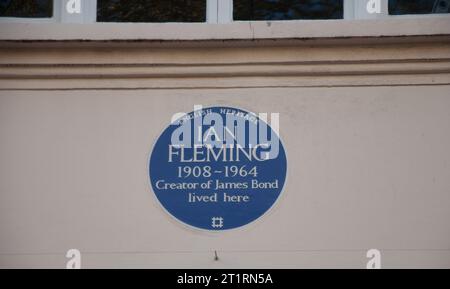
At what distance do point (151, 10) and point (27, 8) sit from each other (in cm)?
102

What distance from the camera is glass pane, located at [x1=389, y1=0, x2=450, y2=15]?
8523 millimetres

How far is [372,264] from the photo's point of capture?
792cm

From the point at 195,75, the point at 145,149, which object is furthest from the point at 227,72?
the point at 145,149

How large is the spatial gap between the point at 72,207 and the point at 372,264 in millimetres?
2321

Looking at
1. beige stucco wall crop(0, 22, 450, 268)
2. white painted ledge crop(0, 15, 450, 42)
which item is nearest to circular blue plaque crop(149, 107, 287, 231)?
beige stucco wall crop(0, 22, 450, 268)

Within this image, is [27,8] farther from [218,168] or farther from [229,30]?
[218,168]

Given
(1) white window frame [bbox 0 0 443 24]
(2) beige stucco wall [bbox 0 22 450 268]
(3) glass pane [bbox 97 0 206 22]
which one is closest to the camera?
(2) beige stucco wall [bbox 0 22 450 268]

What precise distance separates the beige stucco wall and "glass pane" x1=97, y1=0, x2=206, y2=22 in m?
0.42

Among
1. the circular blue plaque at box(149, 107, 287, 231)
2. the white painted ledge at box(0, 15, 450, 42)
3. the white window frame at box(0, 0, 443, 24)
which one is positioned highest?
the white window frame at box(0, 0, 443, 24)

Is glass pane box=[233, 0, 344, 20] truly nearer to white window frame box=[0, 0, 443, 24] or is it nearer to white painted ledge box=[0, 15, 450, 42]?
white window frame box=[0, 0, 443, 24]

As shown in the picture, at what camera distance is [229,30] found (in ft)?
26.8

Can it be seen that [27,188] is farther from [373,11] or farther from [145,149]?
[373,11]

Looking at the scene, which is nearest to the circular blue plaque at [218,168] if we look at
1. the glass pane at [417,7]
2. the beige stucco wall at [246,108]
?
the beige stucco wall at [246,108]

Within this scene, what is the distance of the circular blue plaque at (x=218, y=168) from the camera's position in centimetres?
805
